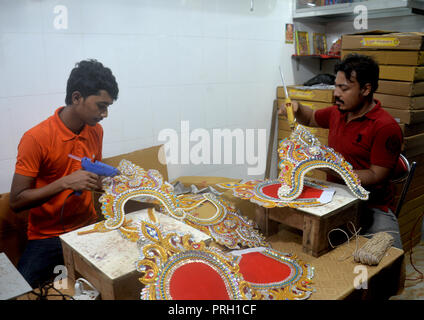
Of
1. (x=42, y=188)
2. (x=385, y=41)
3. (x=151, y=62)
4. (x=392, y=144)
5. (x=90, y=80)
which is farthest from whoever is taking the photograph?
(x=385, y=41)

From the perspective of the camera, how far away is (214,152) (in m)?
3.35

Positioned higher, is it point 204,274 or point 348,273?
point 204,274

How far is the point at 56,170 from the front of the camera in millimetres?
1916

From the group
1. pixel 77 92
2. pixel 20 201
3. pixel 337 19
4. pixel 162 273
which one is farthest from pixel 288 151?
pixel 337 19

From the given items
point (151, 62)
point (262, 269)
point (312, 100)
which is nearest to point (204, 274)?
point (262, 269)

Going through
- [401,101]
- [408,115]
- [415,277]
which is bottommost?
[415,277]

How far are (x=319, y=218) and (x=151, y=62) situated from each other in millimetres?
1800

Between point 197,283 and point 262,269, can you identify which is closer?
point 197,283

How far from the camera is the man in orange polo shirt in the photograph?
176 centimetres

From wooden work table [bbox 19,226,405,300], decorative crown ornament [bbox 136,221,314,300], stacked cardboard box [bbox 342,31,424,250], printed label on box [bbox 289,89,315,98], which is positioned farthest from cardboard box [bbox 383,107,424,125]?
decorative crown ornament [bbox 136,221,314,300]

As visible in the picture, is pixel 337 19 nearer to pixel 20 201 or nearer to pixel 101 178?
pixel 101 178

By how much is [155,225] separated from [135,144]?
54.6 inches

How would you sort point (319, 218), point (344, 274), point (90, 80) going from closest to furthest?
1. point (344, 274)
2. point (319, 218)
3. point (90, 80)

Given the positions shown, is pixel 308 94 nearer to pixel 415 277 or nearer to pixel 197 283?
pixel 415 277
